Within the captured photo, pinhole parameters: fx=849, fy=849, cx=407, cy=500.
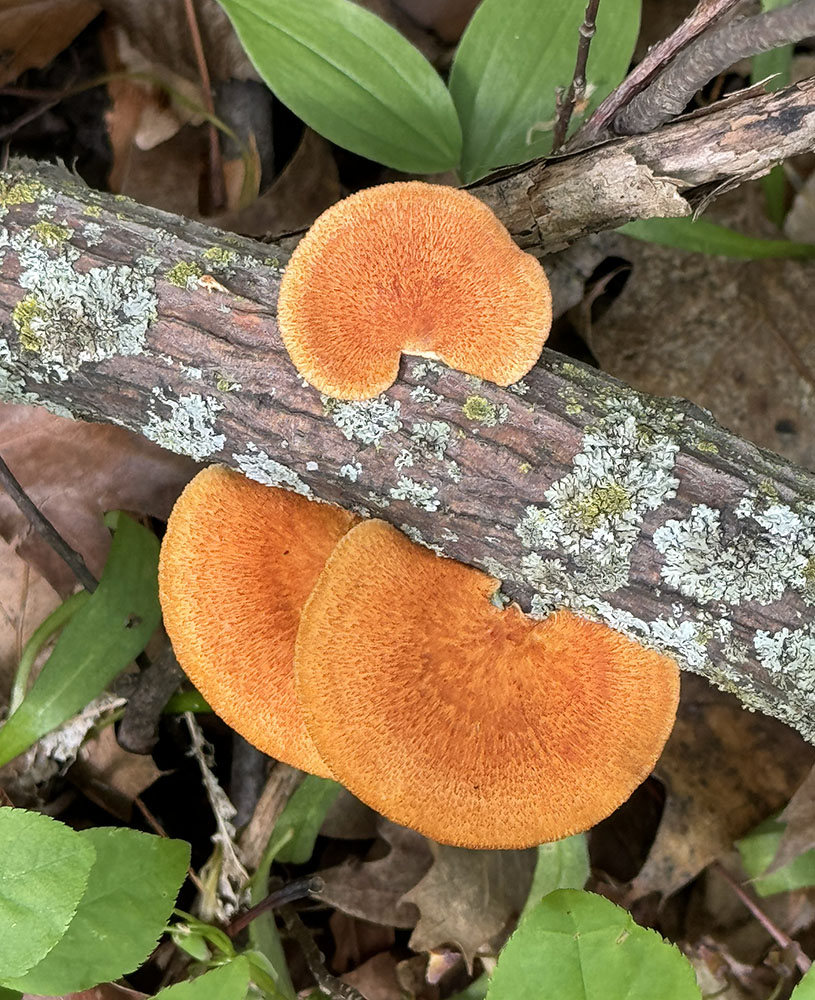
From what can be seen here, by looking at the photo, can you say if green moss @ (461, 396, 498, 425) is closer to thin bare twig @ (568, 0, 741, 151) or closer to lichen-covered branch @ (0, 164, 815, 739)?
lichen-covered branch @ (0, 164, 815, 739)

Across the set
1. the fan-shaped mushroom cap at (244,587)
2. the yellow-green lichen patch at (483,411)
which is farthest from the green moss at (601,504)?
the fan-shaped mushroom cap at (244,587)

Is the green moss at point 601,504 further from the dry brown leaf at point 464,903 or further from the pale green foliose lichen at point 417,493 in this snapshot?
the dry brown leaf at point 464,903

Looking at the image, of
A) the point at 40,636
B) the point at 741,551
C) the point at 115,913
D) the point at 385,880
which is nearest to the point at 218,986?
the point at 115,913

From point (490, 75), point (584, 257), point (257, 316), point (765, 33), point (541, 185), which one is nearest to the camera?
point (765, 33)

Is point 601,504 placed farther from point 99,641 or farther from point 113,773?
point 113,773

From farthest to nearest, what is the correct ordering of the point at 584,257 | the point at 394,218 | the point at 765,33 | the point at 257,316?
the point at 584,257, the point at 257,316, the point at 394,218, the point at 765,33

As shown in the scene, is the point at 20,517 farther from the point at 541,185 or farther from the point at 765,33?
the point at 765,33

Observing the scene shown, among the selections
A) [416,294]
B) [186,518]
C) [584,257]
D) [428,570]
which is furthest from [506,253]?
[584,257]
